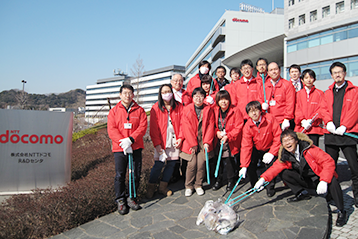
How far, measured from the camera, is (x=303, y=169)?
11.3 ft

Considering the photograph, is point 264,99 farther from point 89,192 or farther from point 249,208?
point 89,192

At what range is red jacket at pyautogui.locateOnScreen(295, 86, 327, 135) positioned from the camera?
4098mm

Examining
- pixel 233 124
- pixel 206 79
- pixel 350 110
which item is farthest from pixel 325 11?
pixel 233 124

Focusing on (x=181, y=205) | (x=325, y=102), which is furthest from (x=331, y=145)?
(x=181, y=205)

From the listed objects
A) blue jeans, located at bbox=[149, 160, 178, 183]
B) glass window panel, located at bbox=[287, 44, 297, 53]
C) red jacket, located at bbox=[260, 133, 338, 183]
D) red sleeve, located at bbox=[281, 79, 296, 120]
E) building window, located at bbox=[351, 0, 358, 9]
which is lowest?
blue jeans, located at bbox=[149, 160, 178, 183]

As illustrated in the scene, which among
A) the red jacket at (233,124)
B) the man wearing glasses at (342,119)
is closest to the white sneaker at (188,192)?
the red jacket at (233,124)

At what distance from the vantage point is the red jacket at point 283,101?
4.21 metres

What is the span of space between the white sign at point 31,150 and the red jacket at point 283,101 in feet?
14.0

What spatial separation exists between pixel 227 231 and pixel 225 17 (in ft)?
142

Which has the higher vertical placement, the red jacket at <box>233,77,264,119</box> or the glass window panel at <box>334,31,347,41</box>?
the glass window panel at <box>334,31,347,41</box>

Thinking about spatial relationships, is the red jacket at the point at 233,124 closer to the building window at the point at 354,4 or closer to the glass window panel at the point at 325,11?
the building window at the point at 354,4

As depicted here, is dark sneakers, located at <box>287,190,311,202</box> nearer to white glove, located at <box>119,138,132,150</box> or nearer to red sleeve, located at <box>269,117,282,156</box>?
red sleeve, located at <box>269,117,282,156</box>

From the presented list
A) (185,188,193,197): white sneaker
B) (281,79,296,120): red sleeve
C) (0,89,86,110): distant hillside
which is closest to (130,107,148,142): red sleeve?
(185,188,193,197): white sneaker

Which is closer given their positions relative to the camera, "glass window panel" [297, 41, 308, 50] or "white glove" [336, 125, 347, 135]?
"white glove" [336, 125, 347, 135]
